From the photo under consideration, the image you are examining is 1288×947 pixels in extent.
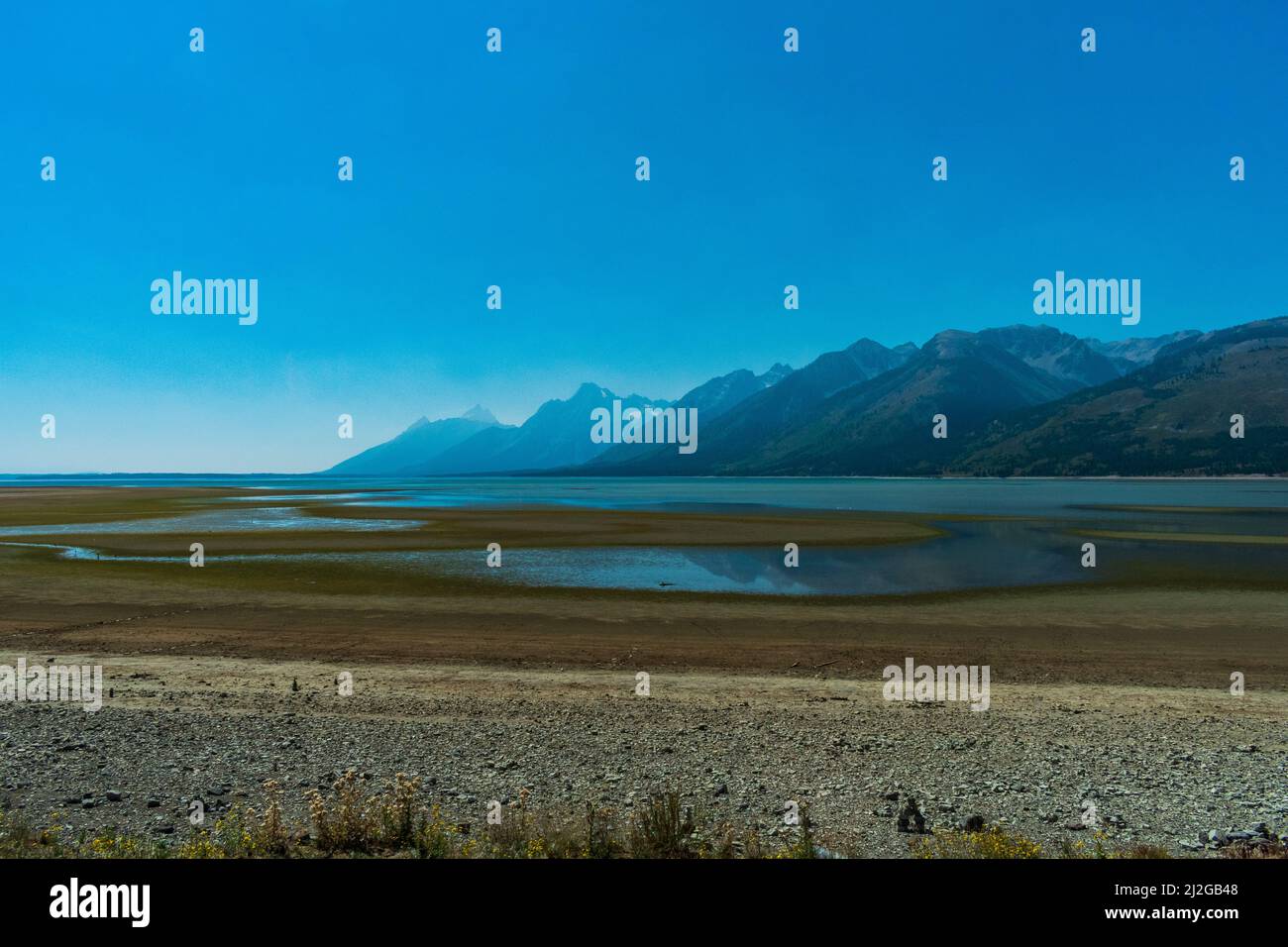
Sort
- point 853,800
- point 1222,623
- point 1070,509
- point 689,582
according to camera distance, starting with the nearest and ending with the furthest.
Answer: point 853,800 → point 1222,623 → point 689,582 → point 1070,509

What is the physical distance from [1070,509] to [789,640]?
86235 mm

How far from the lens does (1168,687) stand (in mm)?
19172

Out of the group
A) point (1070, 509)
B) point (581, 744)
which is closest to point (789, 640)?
point (581, 744)

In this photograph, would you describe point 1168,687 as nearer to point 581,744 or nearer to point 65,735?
point 581,744
